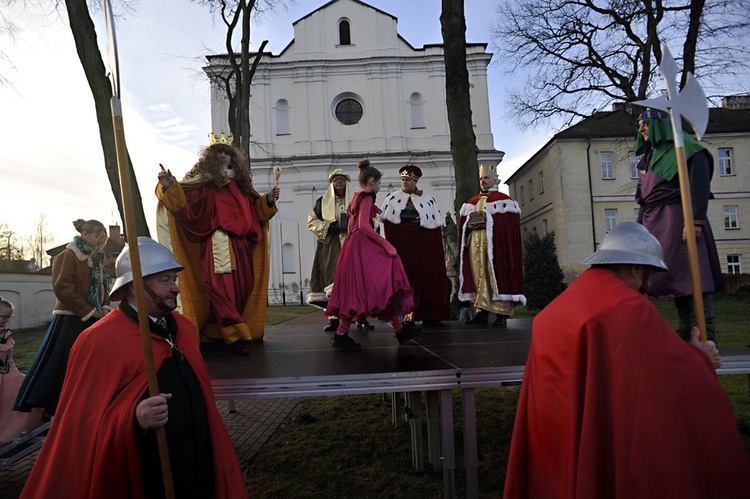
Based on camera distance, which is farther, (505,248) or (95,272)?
(505,248)

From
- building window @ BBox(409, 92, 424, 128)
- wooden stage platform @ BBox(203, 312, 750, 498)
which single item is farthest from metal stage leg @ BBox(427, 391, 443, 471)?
building window @ BBox(409, 92, 424, 128)

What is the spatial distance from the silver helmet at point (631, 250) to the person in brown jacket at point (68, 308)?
4.60 m

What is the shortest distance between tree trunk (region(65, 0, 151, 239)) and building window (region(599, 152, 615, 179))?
3105 centimetres

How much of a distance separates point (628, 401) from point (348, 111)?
3535 centimetres

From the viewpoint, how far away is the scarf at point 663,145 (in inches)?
161

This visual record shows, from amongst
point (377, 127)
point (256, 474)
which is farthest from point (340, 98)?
point (256, 474)

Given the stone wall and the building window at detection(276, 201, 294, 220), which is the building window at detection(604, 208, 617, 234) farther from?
the stone wall

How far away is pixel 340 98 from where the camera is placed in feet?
117

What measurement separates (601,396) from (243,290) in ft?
12.8

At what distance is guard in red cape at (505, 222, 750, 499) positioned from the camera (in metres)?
2.00

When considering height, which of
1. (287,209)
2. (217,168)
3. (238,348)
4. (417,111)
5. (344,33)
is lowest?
(238,348)

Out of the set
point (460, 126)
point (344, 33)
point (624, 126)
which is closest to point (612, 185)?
point (624, 126)

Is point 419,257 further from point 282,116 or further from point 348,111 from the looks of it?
point 282,116

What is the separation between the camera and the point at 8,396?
16.0 ft
